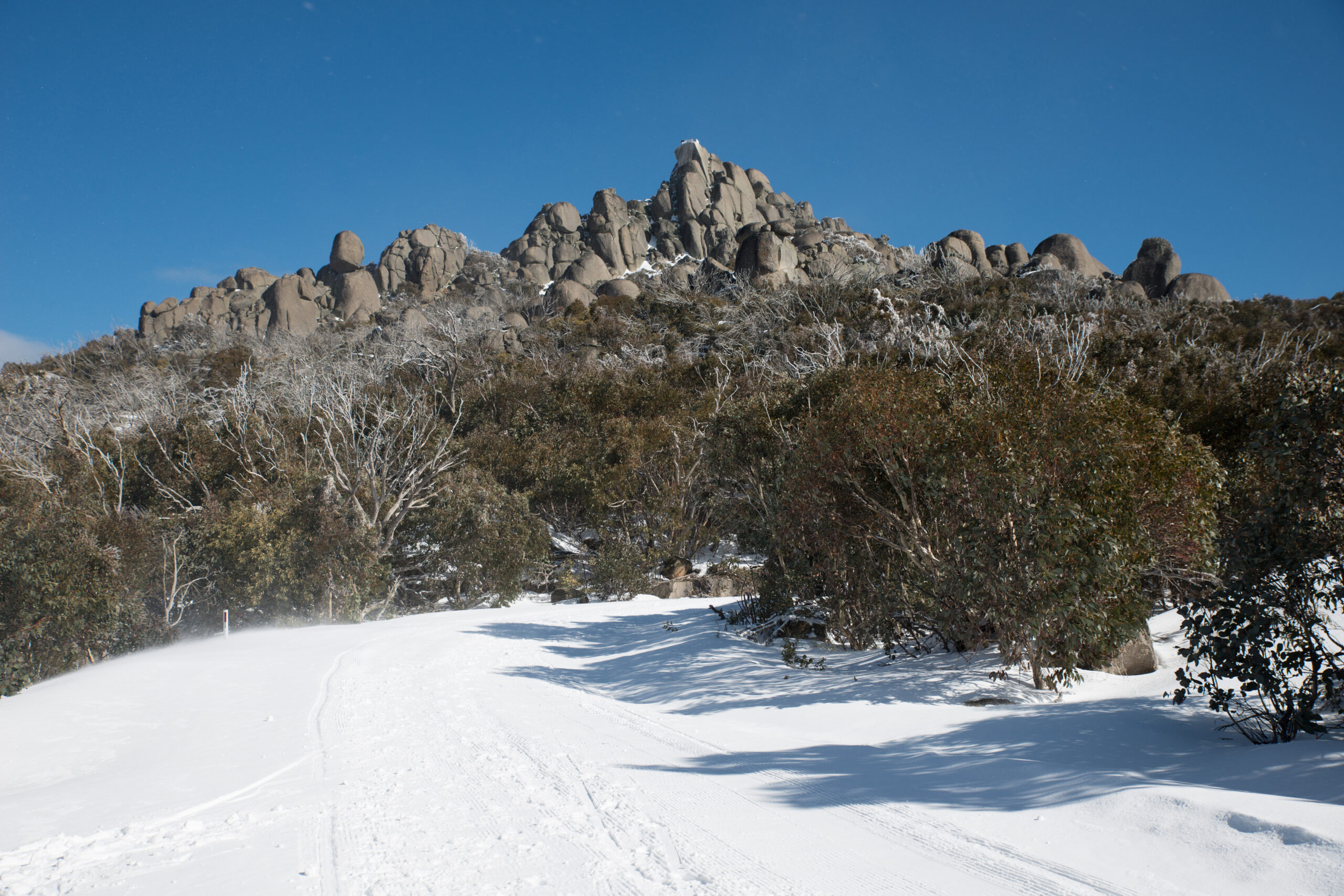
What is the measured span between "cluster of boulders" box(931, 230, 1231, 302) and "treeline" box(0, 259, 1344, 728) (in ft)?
29.3

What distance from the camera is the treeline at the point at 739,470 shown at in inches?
258

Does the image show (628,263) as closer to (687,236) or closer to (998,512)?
(687,236)

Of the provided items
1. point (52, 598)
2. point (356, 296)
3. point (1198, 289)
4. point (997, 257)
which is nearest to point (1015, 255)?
point (997, 257)

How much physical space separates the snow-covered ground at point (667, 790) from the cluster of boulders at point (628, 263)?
37064 millimetres

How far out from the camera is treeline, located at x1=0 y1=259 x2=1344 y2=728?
6.55 metres

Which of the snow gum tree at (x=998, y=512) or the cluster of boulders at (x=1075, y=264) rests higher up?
the cluster of boulders at (x=1075, y=264)

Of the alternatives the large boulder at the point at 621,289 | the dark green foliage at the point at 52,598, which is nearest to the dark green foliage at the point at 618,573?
the dark green foliage at the point at 52,598

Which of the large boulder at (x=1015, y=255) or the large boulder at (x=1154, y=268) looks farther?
the large boulder at (x=1015, y=255)

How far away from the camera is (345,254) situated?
262ft

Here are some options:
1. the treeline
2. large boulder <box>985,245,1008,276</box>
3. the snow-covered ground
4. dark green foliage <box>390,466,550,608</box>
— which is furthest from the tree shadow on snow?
large boulder <box>985,245,1008,276</box>

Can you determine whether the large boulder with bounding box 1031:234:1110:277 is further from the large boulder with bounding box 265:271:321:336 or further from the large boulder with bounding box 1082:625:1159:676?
the large boulder with bounding box 265:271:321:336

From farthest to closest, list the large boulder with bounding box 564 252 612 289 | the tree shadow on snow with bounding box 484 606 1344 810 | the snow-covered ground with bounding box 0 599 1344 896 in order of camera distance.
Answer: the large boulder with bounding box 564 252 612 289
the tree shadow on snow with bounding box 484 606 1344 810
the snow-covered ground with bounding box 0 599 1344 896

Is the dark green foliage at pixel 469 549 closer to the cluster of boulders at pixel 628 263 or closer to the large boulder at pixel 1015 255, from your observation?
the cluster of boulders at pixel 628 263

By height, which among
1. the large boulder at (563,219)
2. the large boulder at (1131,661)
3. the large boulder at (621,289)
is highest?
the large boulder at (563,219)
